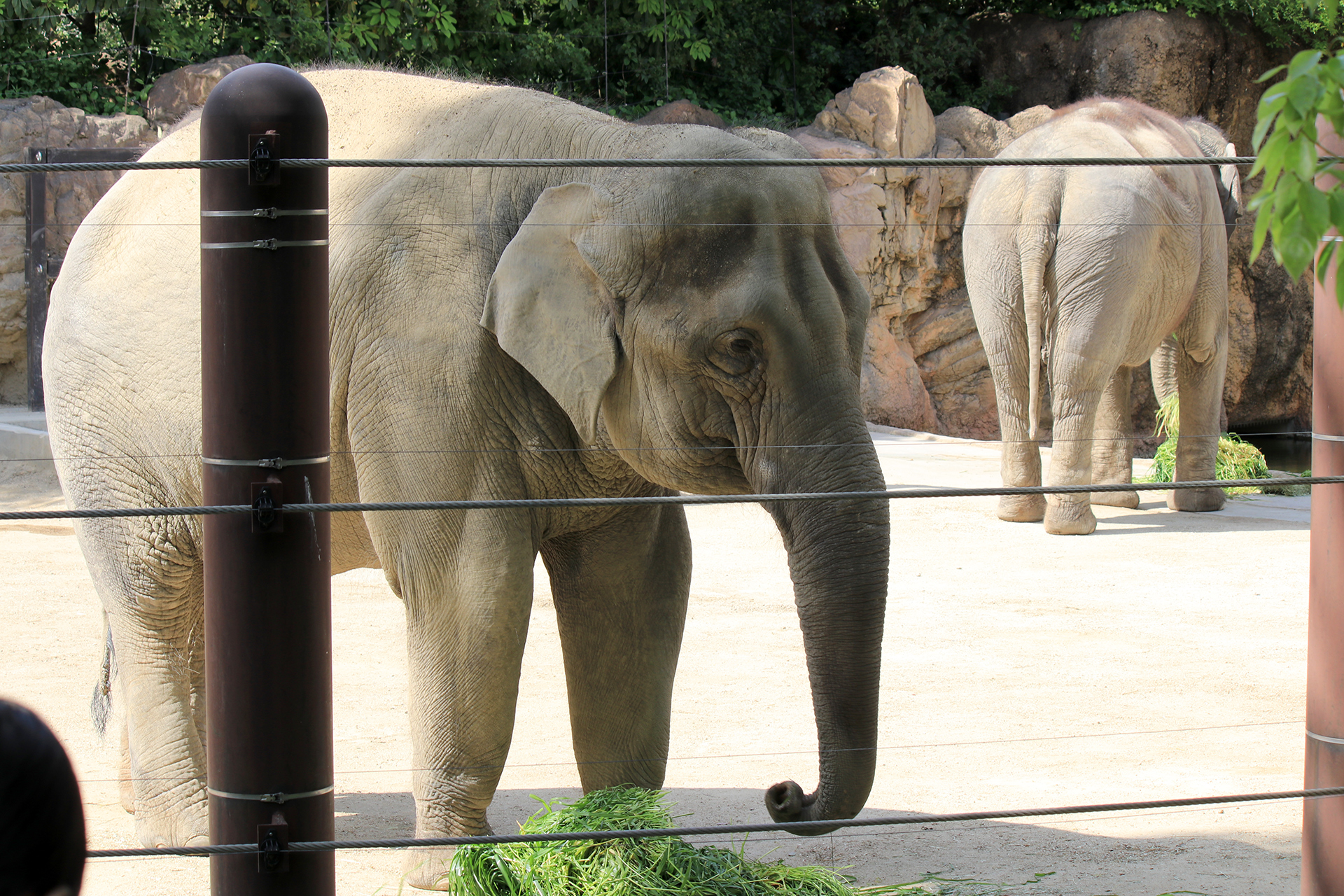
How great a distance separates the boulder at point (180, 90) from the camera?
1032 cm

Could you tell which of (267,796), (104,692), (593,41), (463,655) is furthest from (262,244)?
(593,41)

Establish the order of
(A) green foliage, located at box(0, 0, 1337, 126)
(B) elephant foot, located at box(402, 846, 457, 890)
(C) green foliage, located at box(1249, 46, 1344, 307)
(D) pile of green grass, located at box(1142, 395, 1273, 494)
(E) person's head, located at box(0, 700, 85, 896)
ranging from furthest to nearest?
(A) green foliage, located at box(0, 0, 1337, 126), (D) pile of green grass, located at box(1142, 395, 1273, 494), (B) elephant foot, located at box(402, 846, 457, 890), (C) green foliage, located at box(1249, 46, 1344, 307), (E) person's head, located at box(0, 700, 85, 896)

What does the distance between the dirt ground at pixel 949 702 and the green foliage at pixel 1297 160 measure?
191cm

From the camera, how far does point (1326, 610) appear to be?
6.99 ft

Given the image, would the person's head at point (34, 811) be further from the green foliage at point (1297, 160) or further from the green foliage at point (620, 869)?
the green foliage at point (620, 869)

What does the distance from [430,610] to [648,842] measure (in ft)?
1.95

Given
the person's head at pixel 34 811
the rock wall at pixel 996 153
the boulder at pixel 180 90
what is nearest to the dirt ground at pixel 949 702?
the person's head at pixel 34 811

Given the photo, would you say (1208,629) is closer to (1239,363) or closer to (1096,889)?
(1096,889)

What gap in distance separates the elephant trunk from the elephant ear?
409mm

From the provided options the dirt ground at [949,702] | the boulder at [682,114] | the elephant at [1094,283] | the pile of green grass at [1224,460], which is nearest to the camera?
the dirt ground at [949,702]

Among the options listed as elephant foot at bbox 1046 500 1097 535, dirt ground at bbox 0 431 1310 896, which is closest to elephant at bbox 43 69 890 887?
dirt ground at bbox 0 431 1310 896

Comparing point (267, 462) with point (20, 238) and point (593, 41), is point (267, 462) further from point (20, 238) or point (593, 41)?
point (593, 41)

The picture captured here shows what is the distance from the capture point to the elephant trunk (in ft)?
7.65

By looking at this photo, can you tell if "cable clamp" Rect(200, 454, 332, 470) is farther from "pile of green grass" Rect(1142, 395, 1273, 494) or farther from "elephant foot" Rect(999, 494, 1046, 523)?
"pile of green grass" Rect(1142, 395, 1273, 494)
